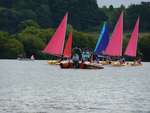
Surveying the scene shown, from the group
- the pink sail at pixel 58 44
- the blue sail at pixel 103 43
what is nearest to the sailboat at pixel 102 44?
the blue sail at pixel 103 43

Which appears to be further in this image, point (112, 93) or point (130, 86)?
point (130, 86)

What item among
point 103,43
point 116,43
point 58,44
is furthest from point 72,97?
point 103,43

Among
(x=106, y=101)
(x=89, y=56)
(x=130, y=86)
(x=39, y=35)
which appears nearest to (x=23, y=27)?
(x=39, y=35)

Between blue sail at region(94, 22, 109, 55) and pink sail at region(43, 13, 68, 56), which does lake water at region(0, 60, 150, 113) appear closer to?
pink sail at region(43, 13, 68, 56)

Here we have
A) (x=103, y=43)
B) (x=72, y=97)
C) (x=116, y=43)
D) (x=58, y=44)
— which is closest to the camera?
(x=72, y=97)

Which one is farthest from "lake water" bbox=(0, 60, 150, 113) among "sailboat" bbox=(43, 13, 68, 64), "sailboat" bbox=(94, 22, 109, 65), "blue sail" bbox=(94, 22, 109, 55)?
"blue sail" bbox=(94, 22, 109, 55)

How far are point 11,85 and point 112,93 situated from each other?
856 centimetres

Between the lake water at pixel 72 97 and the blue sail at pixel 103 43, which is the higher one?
the blue sail at pixel 103 43

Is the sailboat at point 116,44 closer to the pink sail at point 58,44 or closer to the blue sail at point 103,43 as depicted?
the blue sail at point 103,43

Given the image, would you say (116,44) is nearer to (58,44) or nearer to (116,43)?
A: (116,43)

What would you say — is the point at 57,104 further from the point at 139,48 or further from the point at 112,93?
the point at 139,48

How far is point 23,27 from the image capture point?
595 ft

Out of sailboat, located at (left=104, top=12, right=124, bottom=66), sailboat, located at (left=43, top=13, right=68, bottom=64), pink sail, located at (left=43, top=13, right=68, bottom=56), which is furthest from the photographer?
sailboat, located at (left=104, top=12, right=124, bottom=66)

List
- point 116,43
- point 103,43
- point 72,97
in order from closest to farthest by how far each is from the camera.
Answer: point 72,97
point 116,43
point 103,43
